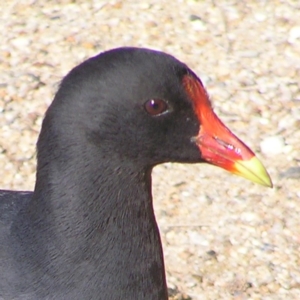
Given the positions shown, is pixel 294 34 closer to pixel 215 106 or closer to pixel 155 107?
pixel 215 106

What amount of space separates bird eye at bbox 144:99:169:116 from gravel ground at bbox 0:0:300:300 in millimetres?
1668

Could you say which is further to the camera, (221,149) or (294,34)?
(294,34)

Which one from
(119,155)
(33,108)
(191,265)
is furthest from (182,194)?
(119,155)

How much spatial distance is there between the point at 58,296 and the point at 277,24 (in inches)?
161

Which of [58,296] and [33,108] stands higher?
[58,296]

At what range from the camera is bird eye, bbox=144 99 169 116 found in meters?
4.09

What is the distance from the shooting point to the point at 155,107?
4.11m

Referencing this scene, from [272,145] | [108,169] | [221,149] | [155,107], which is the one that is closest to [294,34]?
[272,145]

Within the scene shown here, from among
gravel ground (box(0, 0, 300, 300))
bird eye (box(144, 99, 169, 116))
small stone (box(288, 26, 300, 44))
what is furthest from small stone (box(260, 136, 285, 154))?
bird eye (box(144, 99, 169, 116))

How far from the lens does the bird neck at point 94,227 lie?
4121mm

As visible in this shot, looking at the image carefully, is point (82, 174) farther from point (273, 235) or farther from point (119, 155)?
point (273, 235)

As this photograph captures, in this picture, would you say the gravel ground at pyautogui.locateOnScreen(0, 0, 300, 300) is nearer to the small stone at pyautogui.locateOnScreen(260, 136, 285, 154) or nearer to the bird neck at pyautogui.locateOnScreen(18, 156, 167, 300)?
the small stone at pyautogui.locateOnScreen(260, 136, 285, 154)

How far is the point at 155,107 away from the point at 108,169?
329mm

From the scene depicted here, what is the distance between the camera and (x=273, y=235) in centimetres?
588
